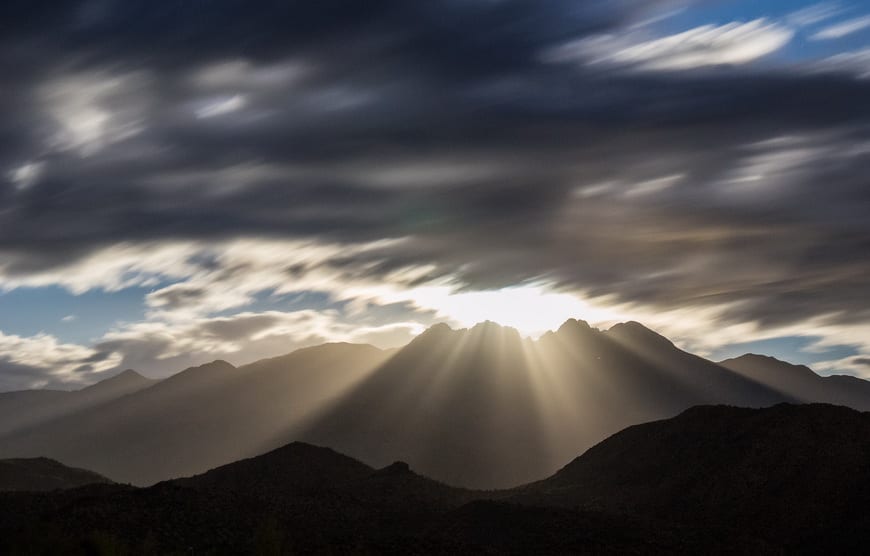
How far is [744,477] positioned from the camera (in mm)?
52438

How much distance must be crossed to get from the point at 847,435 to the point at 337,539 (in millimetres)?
35871

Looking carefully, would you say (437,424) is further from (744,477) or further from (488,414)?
(744,477)

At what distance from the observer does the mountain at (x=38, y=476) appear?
67.3 metres

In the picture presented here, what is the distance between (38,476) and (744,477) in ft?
176

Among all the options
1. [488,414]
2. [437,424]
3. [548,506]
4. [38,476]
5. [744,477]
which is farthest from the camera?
[488,414]

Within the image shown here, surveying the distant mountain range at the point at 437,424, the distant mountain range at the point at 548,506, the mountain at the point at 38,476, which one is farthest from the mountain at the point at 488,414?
the distant mountain range at the point at 548,506

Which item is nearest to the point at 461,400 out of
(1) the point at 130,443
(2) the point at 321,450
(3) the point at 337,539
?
(1) the point at 130,443

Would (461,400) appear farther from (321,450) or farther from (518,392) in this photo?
(321,450)

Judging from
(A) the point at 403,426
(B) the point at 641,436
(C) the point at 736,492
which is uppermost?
(A) the point at 403,426

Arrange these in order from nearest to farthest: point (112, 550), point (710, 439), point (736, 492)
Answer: point (112, 550), point (736, 492), point (710, 439)

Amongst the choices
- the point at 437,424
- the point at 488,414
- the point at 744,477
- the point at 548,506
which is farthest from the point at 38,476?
the point at 488,414

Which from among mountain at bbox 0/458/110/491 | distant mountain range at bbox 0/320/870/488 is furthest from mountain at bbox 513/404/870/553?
distant mountain range at bbox 0/320/870/488

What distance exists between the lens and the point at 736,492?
51.0 metres

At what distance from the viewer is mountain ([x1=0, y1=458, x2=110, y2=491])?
221 feet
